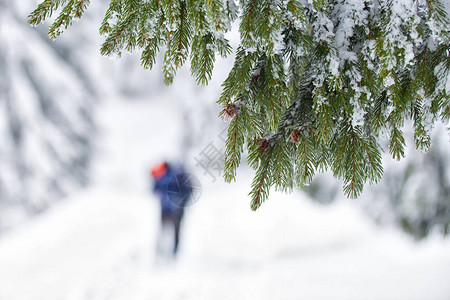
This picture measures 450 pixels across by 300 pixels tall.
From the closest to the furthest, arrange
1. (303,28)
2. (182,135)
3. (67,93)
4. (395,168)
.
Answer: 1. (303,28)
2. (395,168)
3. (67,93)
4. (182,135)

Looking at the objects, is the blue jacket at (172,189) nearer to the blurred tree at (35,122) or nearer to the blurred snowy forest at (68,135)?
the blurred snowy forest at (68,135)

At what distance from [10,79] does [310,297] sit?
1132cm

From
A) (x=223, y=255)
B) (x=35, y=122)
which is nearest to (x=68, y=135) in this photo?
(x=35, y=122)

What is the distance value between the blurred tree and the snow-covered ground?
3.08 ft

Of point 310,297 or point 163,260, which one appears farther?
point 163,260

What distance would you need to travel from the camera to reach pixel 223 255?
7.76 m

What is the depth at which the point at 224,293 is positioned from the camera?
611 centimetres

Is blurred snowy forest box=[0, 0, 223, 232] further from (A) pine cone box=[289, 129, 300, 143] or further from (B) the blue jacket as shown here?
(A) pine cone box=[289, 129, 300, 143]

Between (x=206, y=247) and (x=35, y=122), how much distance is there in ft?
26.5

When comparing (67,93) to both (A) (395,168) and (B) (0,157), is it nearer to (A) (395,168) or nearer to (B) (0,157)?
(B) (0,157)

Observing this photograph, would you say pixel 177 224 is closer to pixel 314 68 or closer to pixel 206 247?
pixel 206 247

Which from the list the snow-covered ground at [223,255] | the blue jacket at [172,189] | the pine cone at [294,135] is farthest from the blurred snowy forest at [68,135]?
the pine cone at [294,135]

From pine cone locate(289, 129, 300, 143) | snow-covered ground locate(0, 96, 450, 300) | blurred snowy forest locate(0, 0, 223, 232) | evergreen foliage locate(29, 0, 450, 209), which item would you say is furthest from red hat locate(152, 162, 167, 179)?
blurred snowy forest locate(0, 0, 223, 232)

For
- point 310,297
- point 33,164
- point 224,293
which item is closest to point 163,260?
point 224,293
